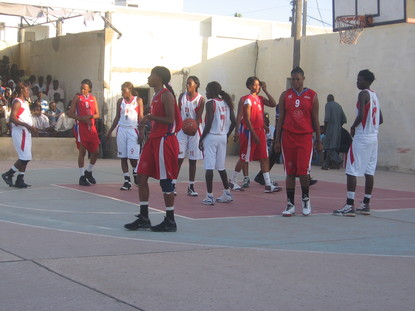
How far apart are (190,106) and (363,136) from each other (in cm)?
318

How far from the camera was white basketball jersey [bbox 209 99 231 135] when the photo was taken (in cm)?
1114

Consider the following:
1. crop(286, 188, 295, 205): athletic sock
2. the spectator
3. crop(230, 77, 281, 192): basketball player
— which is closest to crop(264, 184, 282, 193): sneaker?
crop(230, 77, 281, 192): basketball player

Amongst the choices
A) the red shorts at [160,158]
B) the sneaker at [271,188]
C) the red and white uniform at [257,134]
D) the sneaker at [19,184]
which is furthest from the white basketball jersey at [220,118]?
the sneaker at [19,184]

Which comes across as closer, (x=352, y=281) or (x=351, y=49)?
(x=352, y=281)

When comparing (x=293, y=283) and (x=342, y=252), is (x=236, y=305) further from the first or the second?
(x=342, y=252)

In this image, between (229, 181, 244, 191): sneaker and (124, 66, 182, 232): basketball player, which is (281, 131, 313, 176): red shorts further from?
(229, 181, 244, 191): sneaker

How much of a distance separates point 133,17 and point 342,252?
91.7 ft

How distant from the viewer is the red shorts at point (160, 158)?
27.5 feet

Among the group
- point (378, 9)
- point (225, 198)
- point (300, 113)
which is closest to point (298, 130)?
point (300, 113)

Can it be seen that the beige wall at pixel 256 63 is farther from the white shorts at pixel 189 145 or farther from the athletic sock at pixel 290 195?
the athletic sock at pixel 290 195

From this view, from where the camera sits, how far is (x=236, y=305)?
545 centimetres

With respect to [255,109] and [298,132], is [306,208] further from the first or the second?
[255,109]

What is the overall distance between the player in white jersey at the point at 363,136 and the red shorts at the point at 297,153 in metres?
0.68

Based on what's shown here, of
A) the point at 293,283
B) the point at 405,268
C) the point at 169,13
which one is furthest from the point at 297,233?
the point at 169,13
